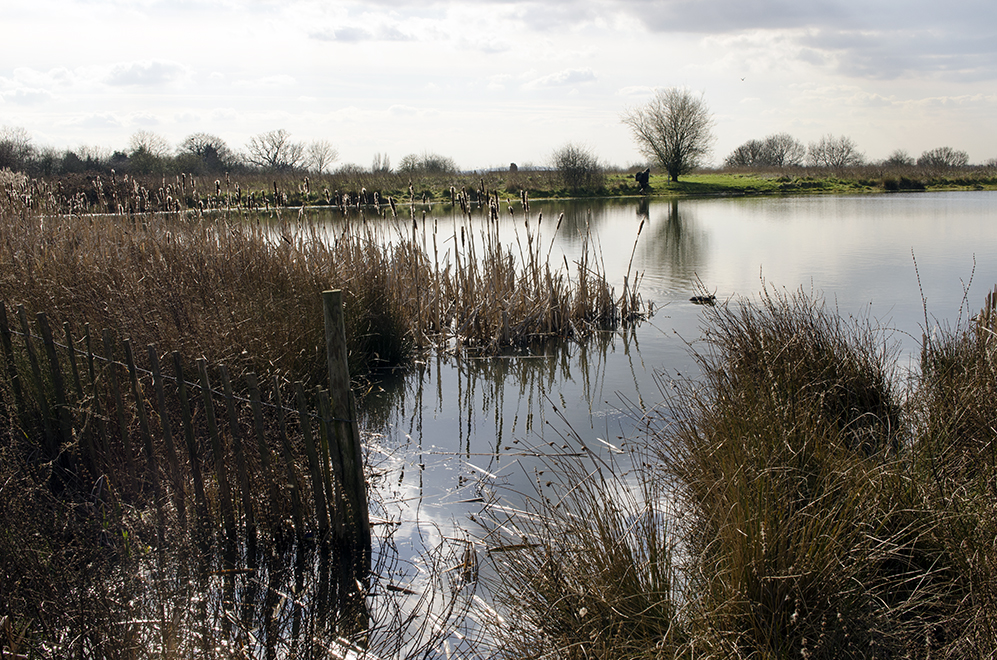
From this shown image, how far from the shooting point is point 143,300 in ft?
14.6

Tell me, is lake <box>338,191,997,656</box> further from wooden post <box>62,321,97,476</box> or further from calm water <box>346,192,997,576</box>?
wooden post <box>62,321,97,476</box>

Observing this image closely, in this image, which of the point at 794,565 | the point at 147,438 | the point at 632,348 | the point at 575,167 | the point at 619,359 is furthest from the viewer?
the point at 575,167

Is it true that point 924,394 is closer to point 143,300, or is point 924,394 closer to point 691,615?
point 691,615

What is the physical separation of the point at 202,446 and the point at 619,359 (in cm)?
441

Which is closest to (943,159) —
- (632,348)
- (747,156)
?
(747,156)

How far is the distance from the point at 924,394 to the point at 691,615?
6.10 ft

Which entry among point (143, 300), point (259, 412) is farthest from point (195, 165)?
point (259, 412)

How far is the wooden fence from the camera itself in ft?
9.91

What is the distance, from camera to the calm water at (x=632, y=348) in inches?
172

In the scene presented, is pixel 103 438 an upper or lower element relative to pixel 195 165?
lower

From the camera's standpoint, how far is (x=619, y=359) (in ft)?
23.2

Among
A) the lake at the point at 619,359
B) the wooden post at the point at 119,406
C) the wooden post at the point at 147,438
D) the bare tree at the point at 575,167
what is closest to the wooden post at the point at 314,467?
the lake at the point at 619,359

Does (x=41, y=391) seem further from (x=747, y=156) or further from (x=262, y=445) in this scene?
(x=747, y=156)

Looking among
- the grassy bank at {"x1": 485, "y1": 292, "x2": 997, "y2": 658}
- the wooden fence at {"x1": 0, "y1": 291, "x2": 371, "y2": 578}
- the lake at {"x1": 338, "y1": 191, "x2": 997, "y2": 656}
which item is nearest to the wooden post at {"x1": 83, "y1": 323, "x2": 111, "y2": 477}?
the wooden fence at {"x1": 0, "y1": 291, "x2": 371, "y2": 578}
